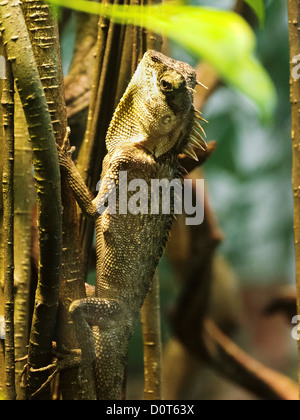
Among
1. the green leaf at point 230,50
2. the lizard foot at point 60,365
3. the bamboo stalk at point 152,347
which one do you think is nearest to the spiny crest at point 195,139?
the bamboo stalk at point 152,347

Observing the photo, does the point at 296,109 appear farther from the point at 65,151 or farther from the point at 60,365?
the point at 60,365

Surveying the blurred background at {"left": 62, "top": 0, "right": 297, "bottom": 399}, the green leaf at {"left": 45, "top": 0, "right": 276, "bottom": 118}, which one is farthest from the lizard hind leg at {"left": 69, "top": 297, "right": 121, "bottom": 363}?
the blurred background at {"left": 62, "top": 0, "right": 297, "bottom": 399}

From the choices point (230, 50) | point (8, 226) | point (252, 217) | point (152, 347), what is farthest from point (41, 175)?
point (252, 217)

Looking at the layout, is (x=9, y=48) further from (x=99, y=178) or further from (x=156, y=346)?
(x=156, y=346)

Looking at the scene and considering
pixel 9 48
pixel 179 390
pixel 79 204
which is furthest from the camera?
pixel 179 390

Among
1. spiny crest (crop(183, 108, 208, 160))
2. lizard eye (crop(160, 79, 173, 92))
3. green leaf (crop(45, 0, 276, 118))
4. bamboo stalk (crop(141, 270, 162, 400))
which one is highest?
lizard eye (crop(160, 79, 173, 92))

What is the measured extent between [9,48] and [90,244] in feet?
1.98

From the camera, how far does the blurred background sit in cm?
425

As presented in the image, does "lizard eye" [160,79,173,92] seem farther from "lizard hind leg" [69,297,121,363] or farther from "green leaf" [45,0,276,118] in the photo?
"green leaf" [45,0,276,118]

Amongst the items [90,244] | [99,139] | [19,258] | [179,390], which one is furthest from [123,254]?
[179,390]

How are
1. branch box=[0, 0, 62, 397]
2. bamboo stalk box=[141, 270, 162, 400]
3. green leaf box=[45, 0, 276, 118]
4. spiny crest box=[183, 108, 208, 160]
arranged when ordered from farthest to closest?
bamboo stalk box=[141, 270, 162, 400]
spiny crest box=[183, 108, 208, 160]
branch box=[0, 0, 62, 397]
green leaf box=[45, 0, 276, 118]

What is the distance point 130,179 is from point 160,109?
8.4 inches

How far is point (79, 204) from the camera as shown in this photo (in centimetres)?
128

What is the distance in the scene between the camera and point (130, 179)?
1.39m
